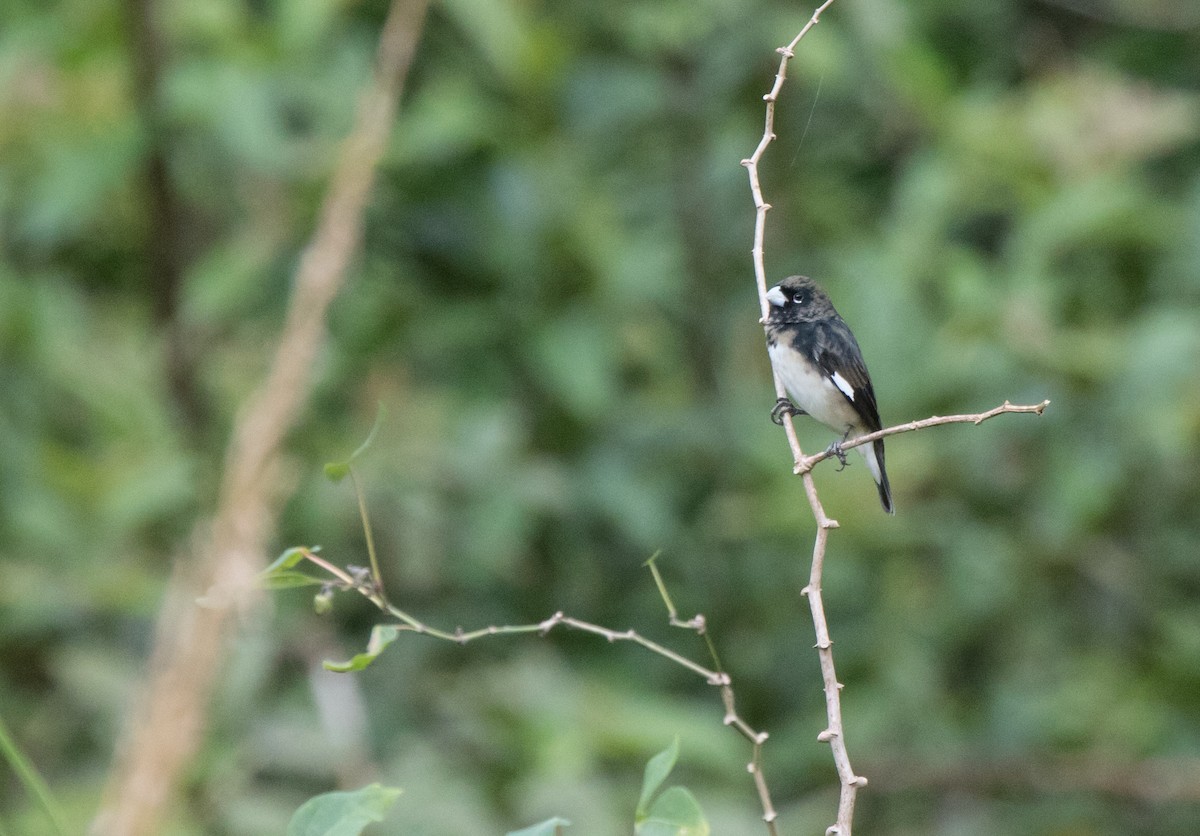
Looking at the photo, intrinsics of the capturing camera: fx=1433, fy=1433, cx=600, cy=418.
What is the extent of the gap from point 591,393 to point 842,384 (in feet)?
3.70

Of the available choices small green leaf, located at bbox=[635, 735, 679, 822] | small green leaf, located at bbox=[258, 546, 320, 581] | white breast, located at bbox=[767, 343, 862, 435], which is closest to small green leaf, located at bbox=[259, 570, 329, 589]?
small green leaf, located at bbox=[258, 546, 320, 581]

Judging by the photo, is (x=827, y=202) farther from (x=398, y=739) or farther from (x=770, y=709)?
(x=398, y=739)

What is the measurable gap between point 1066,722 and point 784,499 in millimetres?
1360

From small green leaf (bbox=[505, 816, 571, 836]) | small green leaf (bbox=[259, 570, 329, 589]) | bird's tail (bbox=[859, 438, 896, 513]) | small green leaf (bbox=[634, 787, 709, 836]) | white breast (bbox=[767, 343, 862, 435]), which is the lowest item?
small green leaf (bbox=[505, 816, 571, 836])

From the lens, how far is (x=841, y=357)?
2.99 m

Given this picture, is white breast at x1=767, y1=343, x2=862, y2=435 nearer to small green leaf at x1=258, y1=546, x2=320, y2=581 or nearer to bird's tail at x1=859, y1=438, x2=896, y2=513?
Answer: bird's tail at x1=859, y1=438, x2=896, y2=513

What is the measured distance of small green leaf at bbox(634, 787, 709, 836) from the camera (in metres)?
1.25

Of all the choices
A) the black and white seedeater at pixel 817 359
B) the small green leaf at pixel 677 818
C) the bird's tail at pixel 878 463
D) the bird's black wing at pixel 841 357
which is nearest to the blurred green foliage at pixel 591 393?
the bird's tail at pixel 878 463

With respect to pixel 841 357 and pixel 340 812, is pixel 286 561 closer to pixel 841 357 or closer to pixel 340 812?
pixel 340 812

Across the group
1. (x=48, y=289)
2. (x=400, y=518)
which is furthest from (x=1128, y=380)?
(x=48, y=289)

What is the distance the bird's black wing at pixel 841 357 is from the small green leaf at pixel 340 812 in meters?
1.89

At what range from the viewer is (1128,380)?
14.4 feet

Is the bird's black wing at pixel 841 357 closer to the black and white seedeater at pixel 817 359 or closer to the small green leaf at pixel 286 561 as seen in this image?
the black and white seedeater at pixel 817 359

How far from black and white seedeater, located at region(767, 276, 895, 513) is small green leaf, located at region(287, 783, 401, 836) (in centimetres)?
173
